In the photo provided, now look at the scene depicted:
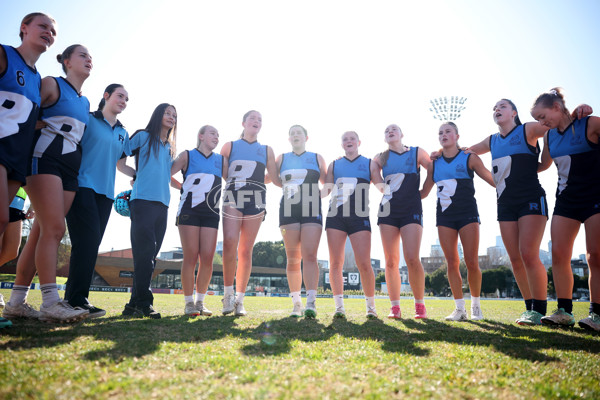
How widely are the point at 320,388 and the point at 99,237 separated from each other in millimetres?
3428

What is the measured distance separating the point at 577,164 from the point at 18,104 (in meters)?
6.04

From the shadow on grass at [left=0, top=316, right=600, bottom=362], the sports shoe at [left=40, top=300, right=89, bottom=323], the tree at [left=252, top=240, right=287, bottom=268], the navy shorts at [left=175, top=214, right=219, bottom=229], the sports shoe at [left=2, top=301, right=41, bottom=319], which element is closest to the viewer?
the shadow on grass at [left=0, top=316, right=600, bottom=362]

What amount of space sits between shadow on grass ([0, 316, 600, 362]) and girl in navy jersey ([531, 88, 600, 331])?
844mm

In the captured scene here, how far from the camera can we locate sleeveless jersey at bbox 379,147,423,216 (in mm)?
5602

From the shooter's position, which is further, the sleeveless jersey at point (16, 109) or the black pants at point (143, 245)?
the black pants at point (143, 245)

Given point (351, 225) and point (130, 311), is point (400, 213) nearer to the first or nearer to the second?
point (351, 225)

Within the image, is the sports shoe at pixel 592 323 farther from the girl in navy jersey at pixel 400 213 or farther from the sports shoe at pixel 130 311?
the sports shoe at pixel 130 311

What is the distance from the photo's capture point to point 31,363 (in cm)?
192

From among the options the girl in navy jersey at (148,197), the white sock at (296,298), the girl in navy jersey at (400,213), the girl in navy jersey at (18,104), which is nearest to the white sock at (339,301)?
the white sock at (296,298)

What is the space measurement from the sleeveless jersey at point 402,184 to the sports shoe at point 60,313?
429 centimetres

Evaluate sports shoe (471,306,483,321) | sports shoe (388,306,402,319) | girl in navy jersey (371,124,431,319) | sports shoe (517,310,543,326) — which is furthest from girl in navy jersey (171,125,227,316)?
sports shoe (517,310,543,326)

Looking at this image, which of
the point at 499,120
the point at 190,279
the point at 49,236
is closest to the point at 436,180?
the point at 499,120

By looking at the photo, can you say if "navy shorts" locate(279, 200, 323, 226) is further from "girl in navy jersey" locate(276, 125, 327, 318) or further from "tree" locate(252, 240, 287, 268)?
"tree" locate(252, 240, 287, 268)

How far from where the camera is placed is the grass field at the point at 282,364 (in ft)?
5.40
